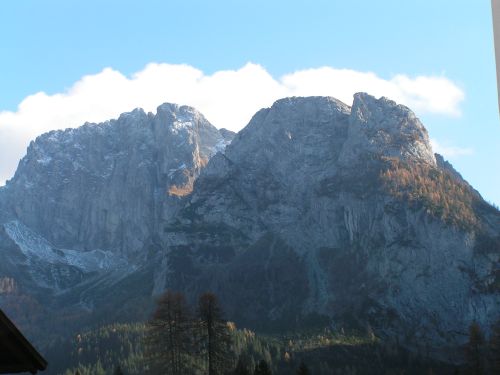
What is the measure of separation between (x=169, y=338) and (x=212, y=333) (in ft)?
12.2

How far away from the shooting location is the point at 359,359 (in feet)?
650

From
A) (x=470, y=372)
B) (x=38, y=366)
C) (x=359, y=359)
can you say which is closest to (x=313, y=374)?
(x=359, y=359)

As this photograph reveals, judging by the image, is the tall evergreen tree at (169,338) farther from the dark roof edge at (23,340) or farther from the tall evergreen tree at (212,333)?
the dark roof edge at (23,340)

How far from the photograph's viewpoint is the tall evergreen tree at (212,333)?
203 ft

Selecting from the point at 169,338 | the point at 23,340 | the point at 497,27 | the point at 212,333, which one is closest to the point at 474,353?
the point at 212,333

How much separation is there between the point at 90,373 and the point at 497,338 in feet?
431

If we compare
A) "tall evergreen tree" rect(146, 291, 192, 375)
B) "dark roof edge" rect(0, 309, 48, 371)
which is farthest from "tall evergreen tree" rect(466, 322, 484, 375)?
"dark roof edge" rect(0, 309, 48, 371)

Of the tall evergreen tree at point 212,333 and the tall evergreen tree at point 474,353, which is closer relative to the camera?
the tall evergreen tree at point 212,333

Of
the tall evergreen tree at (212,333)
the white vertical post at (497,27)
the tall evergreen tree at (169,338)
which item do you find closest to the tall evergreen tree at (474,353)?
the tall evergreen tree at (212,333)

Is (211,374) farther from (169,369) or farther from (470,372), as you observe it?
(470,372)

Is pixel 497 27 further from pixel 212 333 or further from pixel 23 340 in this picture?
pixel 212 333

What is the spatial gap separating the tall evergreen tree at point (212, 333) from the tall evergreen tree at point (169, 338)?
1.31m

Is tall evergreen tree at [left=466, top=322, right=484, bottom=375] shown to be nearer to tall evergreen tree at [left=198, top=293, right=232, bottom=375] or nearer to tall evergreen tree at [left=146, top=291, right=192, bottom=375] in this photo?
tall evergreen tree at [left=198, top=293, right=232, bottom=375]

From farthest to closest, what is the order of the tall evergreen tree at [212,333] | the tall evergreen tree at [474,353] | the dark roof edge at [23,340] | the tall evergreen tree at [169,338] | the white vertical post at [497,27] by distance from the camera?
the tall evergreen tree at [474,353], the tall evergreen tree at [212,333], the tall evergreen tree at [169,338], the dark roof edge at [23,340], the white vertical post at [497,27]
